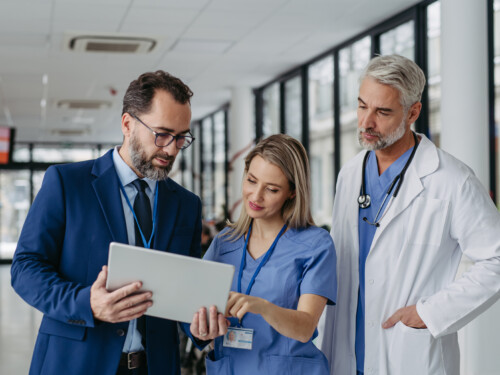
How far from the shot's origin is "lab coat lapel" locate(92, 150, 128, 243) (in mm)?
1809

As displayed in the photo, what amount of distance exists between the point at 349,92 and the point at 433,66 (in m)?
1.77

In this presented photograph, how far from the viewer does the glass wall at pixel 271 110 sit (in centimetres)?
963

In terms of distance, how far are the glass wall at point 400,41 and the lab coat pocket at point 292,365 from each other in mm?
4381

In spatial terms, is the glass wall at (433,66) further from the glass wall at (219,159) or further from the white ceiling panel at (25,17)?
the glass wall at (219,159)

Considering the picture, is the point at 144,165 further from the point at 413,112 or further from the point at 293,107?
the point at 293,107

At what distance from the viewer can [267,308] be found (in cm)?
173

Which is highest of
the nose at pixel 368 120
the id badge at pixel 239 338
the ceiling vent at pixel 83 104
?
the ceiling vent at pixel 83 104

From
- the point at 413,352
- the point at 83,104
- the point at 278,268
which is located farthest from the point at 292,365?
the point at 83,104

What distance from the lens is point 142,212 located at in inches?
75.0

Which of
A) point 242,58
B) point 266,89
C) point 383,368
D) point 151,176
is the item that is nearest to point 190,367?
point 383,368

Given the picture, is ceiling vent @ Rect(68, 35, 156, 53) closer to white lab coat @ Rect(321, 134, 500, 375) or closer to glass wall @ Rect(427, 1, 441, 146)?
glass wall @ Rect(427, 1, 441, 146)

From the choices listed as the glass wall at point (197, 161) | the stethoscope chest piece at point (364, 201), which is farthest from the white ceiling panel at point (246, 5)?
the glass wall at point (197, 161)

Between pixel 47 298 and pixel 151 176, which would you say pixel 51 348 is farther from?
pixel 151 176

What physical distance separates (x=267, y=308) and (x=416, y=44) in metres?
4.48
